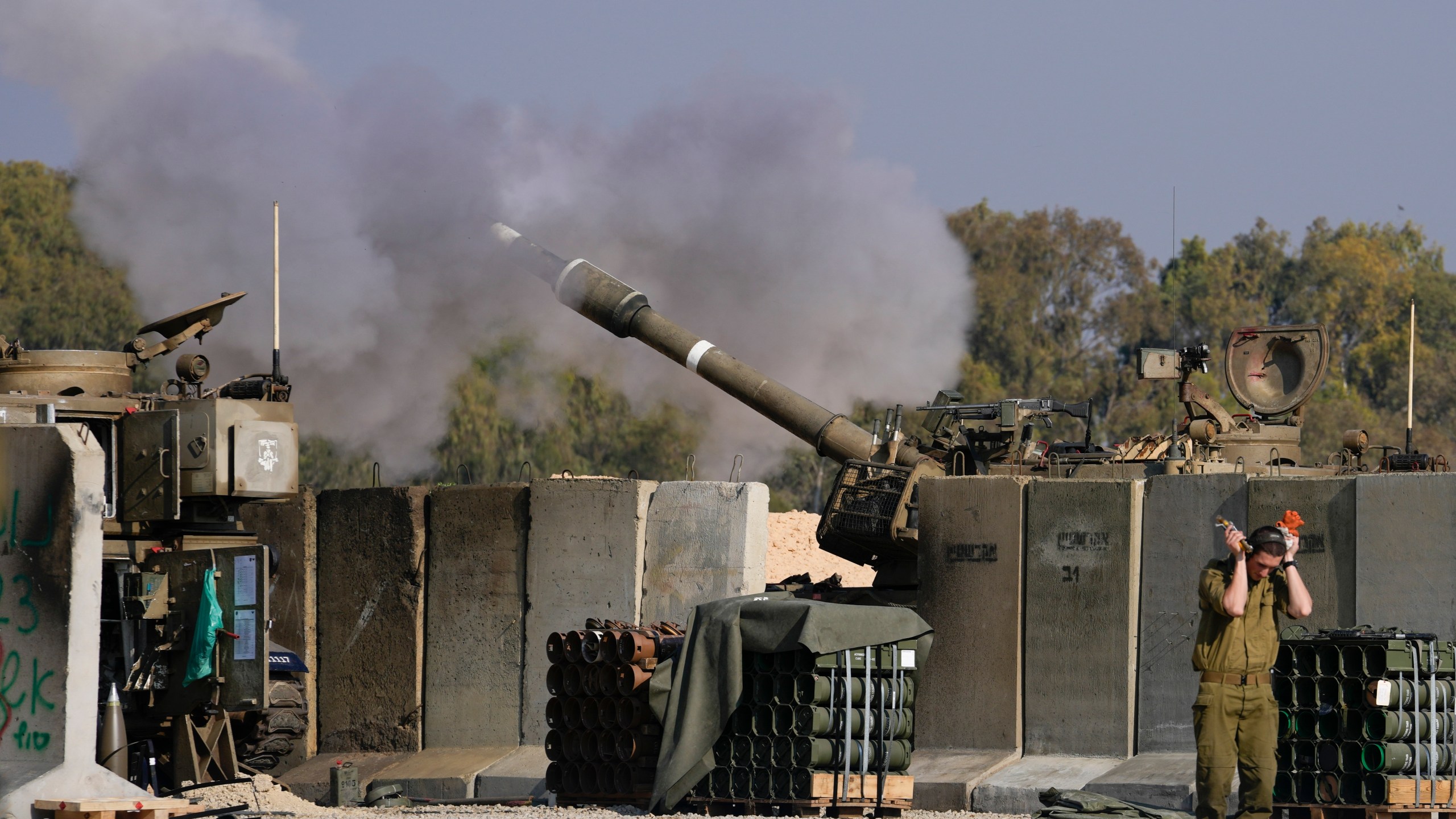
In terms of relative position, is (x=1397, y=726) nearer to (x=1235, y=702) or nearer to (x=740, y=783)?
(x=1235, y=702)

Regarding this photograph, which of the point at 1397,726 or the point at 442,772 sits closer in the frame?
the point at 1397,726

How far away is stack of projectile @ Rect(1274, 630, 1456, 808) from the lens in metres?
11.3

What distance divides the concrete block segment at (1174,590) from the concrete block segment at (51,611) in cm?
682

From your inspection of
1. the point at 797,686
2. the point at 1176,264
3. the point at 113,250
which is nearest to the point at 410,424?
the point at 113,250

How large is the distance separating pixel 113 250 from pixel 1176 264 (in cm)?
5882

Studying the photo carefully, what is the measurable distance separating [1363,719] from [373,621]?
9030 millimetres

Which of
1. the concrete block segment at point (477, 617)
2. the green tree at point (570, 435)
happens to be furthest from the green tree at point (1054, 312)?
the concrete block segment at point (477, 617)

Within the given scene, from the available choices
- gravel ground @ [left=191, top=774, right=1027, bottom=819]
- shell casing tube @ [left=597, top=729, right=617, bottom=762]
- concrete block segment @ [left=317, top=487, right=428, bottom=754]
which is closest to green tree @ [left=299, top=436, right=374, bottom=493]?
concrete block segment @ [left=317, top=487, right=428, bottom=754]

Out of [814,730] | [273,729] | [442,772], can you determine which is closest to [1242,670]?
[814,730]

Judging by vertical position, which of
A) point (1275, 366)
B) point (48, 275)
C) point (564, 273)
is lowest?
point (1275, 366)

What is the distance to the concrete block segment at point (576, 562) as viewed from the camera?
15.8 metres

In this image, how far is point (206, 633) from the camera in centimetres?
1357

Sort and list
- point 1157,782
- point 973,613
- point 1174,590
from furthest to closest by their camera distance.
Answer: point 973,613, point 1174,590, point 1157,782

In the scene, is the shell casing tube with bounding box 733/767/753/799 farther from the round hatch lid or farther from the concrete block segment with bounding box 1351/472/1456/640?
the round hatch lid
